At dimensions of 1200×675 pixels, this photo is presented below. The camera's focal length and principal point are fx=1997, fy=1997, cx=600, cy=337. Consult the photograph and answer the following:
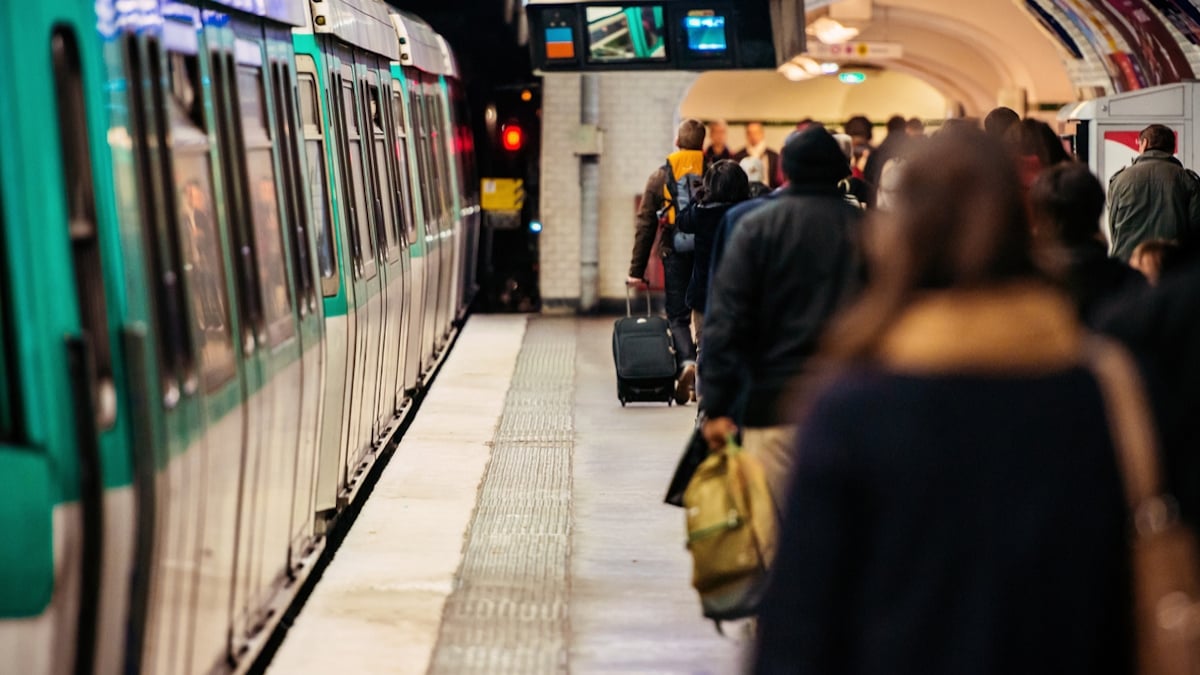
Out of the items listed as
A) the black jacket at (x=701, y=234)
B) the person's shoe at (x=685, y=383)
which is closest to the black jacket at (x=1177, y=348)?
the black jacket at (x=701, y=234)

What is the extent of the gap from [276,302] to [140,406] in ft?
7.15

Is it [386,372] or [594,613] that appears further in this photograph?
[386,372]

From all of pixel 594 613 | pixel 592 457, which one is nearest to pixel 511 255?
pixel 592 457

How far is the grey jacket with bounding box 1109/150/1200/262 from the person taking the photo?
10727 millimetres

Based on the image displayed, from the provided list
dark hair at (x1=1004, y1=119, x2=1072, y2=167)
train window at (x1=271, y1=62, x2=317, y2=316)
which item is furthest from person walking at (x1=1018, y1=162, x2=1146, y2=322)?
train window at (x1=271, y1=62, x2=317, y2=316)

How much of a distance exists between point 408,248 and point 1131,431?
997cm

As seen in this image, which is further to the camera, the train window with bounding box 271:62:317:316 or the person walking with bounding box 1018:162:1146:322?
the train window with bounding box 271:62:317:316

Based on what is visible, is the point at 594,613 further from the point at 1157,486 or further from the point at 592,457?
the point at 1157,486

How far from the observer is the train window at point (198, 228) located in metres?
4.95

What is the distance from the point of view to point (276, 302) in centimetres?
632

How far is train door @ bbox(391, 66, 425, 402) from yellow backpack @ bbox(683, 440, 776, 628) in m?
6.56

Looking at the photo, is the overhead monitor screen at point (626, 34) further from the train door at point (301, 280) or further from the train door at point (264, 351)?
the train door at point (264, 351)

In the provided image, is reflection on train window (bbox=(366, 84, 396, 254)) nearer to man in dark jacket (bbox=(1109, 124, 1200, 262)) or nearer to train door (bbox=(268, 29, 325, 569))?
train door (bbox=(268, 29, 325, 569))

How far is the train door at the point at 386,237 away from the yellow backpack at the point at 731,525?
17.0 feet
